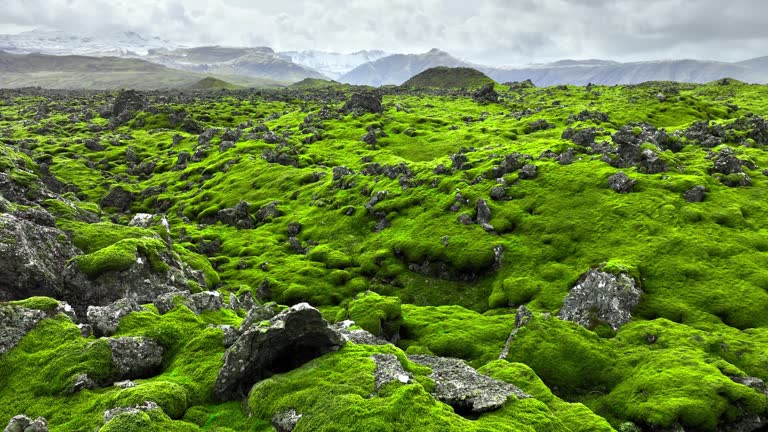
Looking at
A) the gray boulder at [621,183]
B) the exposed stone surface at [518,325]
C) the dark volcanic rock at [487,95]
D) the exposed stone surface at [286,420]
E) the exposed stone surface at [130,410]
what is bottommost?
the exposed stone surface at [518,325]

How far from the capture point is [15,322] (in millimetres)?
19500

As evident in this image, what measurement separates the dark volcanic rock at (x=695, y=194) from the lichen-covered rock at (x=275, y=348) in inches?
1628

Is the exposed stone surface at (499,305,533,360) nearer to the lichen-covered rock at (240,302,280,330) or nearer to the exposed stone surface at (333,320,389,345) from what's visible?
the exposed stone surface at (333,320,389,345)

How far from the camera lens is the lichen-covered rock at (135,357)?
1881 cm

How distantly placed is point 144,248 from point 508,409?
24.3m

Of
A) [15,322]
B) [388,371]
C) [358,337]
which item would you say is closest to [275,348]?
[388,371]

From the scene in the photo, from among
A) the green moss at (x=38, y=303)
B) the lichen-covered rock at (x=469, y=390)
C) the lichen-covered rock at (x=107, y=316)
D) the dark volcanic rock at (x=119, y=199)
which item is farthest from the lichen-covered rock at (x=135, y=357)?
the dark volcanic rock at (x=119, y=199)

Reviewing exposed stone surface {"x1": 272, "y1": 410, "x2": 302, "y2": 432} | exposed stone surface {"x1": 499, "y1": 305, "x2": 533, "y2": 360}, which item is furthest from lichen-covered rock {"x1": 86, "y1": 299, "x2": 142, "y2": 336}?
exposed stone surface {"x1": 499, "y1": 305, "x2": 533, "y2": 360}

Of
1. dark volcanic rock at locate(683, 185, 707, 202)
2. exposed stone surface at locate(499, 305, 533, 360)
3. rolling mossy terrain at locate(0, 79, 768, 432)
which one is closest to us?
rolling mossy terrain at locate(0, 79, 768, 432)

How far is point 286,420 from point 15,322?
13350 mm

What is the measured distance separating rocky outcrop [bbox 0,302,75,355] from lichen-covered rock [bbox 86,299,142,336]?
1.91 meters

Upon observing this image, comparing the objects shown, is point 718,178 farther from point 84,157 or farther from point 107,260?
point 84,157

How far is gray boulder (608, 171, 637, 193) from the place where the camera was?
47.2 metres

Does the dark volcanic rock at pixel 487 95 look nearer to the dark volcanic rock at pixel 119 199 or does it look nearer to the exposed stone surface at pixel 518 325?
the dark volcanic rock at pixel 119 199
